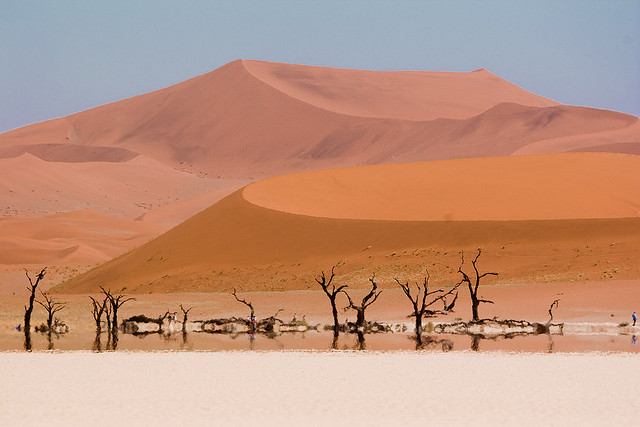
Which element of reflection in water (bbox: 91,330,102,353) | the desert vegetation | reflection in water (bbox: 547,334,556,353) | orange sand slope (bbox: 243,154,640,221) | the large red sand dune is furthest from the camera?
the large red sand dune

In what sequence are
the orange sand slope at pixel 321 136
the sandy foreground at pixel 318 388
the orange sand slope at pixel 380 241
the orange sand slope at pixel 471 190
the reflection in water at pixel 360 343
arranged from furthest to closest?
1. the orange sand slope at pixel 321 136
2. the orange sand slope at pixel 471 190
3. the orange sand slope at pixel 380 241
4. the reflection in water at pixel 360 343
5. the sandy foreground at pixel 318 388

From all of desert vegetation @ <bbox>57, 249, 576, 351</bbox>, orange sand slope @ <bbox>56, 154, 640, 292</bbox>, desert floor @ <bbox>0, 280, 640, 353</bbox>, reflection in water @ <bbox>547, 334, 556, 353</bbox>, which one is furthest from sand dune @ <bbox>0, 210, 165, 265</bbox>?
reflection in water @ <bbox>547, 334, 556, 353</bbox>

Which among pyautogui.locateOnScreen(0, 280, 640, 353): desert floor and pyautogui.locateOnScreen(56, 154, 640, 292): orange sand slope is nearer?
pyautogui.locateOnScreen(0, 280, 640, 353): desert floor

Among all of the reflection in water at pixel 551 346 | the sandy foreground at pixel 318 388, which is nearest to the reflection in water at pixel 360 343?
the sandy foreground at pixel 318 388

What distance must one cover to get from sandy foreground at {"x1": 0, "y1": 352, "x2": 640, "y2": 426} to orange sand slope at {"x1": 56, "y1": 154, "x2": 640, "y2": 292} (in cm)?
2549

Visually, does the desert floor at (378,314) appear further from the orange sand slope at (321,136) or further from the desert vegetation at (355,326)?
the orange sand slope at (321,136)

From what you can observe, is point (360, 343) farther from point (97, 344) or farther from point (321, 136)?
point (321, 136)

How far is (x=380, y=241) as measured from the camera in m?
61.0

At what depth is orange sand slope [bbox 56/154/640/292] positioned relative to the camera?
5475cm

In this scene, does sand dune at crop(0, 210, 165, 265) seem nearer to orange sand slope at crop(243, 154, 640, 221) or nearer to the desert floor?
orange sand slope at crop(243, 154, 640, 221)

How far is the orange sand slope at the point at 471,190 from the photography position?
66.3 meters

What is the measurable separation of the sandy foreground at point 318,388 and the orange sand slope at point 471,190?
37357mm

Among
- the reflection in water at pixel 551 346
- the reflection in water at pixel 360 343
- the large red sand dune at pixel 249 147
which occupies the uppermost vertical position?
the large red sand dune at pixel 249 147

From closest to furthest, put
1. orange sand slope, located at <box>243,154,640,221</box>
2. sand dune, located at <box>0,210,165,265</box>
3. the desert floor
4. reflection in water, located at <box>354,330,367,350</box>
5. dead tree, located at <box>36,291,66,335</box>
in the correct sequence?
reflection in water, located at <box>354,330,367,350</box>
the desert floor
dead tree, located at <box>36,291,66,335</box>
orange sand slope, located at <box>243,154,640,221</box>
sand dune, located at <box>0,210,165,265</box>
